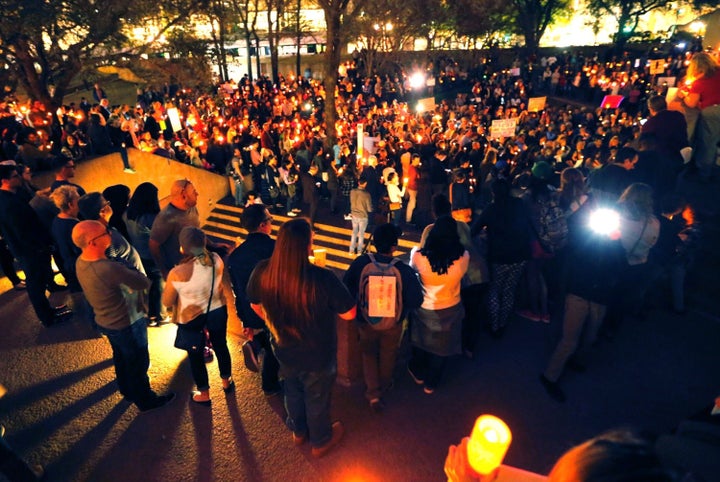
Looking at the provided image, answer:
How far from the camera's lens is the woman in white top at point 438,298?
3459 millimetres

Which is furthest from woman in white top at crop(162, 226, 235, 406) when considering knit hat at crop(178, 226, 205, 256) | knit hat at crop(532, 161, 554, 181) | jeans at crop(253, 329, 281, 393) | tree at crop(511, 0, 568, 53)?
tree at crop(511, 0, 568, 53)

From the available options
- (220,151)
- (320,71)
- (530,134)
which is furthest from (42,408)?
(320,71)

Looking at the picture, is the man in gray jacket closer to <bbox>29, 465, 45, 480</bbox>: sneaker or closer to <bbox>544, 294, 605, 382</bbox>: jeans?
<bbox>29, 465, 45, 480</bbox>: sneaker

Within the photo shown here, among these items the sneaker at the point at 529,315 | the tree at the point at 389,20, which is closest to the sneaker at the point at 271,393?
the sneaker at the point at 529,315

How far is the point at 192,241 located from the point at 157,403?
1.81m

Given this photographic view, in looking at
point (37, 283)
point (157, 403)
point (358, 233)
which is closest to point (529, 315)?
point (358, 233)

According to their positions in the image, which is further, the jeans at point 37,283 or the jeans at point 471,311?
the jeans at point 37,283

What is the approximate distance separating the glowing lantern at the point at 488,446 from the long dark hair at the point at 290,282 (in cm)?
141

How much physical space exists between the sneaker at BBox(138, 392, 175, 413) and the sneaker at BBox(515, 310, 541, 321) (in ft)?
14.1

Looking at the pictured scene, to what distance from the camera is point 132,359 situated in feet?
11.8

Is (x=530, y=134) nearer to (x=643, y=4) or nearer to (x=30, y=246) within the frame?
(x=30, y=246)

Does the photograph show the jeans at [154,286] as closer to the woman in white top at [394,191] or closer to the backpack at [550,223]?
the backpack at [550,223]

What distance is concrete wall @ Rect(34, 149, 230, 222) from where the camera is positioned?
10.0m

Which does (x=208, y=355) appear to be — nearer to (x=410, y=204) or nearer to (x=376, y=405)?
(x=376, y=405)
